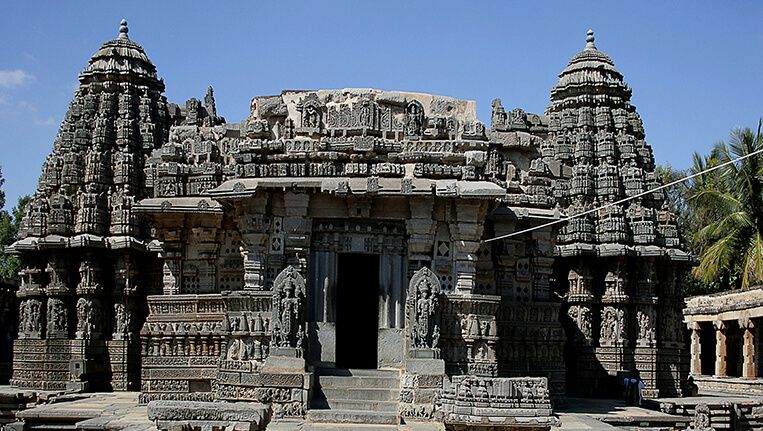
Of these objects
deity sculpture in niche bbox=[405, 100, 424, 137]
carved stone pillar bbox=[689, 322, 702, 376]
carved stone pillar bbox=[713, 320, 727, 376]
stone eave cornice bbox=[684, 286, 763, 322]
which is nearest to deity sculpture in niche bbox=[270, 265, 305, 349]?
deity sculpture in niche bbox=[405, 100, 424, 137]

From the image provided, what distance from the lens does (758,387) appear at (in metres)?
27.0

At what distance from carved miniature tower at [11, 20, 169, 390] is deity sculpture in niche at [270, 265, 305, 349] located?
1111 cm

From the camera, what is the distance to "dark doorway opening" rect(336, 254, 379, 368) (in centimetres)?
1870

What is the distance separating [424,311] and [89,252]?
13.6 metres

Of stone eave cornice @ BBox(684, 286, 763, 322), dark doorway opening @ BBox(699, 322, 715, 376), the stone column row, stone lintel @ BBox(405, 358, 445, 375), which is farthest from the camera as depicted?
dark doorway opening @ BBox(699, 322, 715, 376)

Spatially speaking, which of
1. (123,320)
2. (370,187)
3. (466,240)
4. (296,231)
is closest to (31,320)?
(123,320)

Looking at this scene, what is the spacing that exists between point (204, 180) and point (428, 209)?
518 cm

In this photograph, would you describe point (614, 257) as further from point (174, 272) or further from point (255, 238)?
point (174, 272)

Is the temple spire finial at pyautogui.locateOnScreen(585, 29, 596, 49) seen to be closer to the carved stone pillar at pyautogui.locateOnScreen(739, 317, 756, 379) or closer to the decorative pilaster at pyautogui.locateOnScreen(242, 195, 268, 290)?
the carved stone pillar at pyautogui.locateOnScreen(739, 317, 756, 379)

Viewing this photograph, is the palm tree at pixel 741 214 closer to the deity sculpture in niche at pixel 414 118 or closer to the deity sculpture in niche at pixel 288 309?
the deity sculpture in niche at pixel 414 118

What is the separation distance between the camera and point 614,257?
24.1m

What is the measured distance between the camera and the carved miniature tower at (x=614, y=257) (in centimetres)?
2392

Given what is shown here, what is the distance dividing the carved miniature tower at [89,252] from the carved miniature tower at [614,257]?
12157 millimetres

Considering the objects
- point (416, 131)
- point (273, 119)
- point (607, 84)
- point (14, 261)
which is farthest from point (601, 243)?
point (14, 261)
